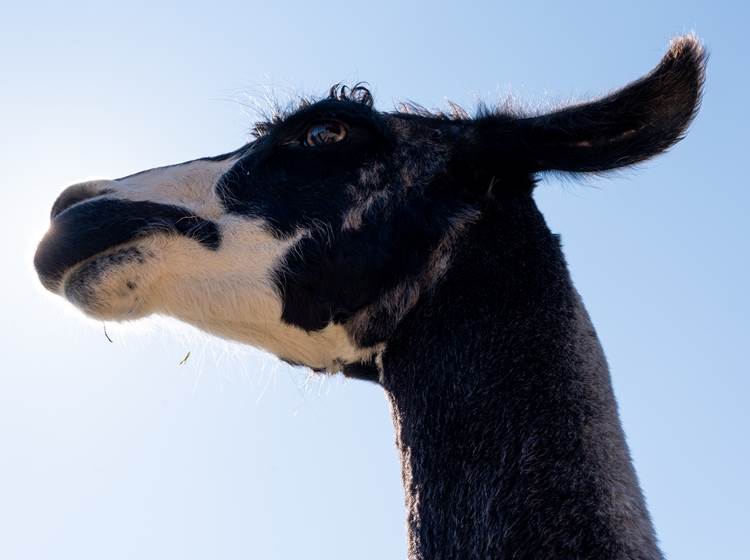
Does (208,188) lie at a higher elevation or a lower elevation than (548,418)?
higher

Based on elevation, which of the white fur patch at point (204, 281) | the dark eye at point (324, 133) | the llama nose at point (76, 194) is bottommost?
the white fur patch at point (204, 281)

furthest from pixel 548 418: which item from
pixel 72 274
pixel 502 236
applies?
pixel 72 274

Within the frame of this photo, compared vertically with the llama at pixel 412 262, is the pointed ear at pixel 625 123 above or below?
above

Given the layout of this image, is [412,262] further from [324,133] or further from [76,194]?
[76,194]

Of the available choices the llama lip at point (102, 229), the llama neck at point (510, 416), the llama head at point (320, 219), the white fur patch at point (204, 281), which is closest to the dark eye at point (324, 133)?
the llama head at point (320, 219)

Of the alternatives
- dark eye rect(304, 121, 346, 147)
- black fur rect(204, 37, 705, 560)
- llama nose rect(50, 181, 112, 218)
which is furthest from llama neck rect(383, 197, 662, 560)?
llama nose rect(50, 181, 112, 218)

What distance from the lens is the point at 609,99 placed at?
455 centimetres

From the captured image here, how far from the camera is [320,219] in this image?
15.0 feet

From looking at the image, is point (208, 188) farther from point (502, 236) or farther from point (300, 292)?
point (502, 236)

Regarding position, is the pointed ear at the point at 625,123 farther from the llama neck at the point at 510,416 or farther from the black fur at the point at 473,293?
the llama neck at the point at 510,416

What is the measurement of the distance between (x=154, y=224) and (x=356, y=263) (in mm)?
856

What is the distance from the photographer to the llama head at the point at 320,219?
4.41 m

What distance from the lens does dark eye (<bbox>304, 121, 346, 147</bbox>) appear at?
479 centimetres

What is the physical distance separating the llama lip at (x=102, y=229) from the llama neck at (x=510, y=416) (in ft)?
3.25
